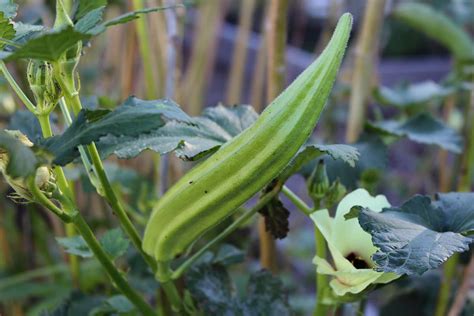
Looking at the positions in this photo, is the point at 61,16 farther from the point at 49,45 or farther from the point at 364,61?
the point at 364,61

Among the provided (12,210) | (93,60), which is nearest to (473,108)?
(12,210)

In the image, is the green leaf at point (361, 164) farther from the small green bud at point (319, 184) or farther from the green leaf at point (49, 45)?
the green leaf at point (49, 45)

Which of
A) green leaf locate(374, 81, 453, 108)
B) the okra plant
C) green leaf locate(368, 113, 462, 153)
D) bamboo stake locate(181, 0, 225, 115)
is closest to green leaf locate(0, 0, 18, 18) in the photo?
the okra plant

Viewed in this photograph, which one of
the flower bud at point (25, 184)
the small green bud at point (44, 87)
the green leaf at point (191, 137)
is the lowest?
the flower bud at point (25, 184)

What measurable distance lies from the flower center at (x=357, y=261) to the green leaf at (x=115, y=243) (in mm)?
121

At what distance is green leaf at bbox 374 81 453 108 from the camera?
0.58 metres

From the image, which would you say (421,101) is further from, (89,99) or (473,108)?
(89,99)

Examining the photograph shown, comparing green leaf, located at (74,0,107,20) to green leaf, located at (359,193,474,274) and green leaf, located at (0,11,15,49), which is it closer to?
green leaf, located at (0,11,15,49)

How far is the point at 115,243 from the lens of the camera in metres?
0.34

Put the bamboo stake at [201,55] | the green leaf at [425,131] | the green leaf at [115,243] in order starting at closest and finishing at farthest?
the green leaf at [115,243], the green leaf at [425,131], the bamboo stake at [201,55]

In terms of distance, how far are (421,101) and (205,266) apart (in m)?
0.30

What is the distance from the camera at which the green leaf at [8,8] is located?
0.94ft

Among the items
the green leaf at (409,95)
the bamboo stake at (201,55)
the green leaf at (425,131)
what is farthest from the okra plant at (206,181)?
the bamboo stake at (201,55)

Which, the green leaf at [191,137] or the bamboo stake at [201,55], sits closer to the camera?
the green leaf at [191,137]
